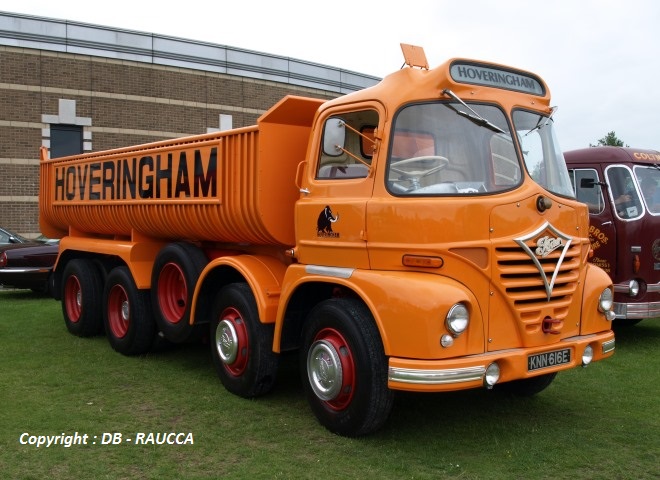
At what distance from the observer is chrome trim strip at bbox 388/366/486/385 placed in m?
4.33

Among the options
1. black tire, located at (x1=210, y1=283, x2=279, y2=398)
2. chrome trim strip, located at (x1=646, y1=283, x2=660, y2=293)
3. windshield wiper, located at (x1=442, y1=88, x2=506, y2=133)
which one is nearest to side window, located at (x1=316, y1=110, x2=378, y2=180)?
windshield wiper, located at (x1=442, y1=88, x2=506, y2=133)

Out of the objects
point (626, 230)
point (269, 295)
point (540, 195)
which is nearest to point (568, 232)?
point (540, 195)

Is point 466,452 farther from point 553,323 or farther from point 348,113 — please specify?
point 348,113

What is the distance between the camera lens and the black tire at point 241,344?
589 centimetres

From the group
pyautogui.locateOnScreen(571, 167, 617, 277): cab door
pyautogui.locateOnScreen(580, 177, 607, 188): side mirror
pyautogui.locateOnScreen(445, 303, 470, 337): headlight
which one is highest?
pyautogui.locateOnScreen(580, 177, 607, 188): side mirror

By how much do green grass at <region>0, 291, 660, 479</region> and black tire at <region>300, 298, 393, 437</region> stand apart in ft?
0.63

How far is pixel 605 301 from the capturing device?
543cm

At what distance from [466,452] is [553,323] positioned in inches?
43.4

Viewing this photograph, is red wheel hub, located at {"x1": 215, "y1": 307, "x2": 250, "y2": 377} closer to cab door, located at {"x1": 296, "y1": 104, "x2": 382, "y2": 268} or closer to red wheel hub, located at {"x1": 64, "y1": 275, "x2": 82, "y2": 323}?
cab door, located at {"x1": 296, "y1": 104, "x2": 382, "y2": 268}

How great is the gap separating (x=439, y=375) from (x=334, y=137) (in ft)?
7.04

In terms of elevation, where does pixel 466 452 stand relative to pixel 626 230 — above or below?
below

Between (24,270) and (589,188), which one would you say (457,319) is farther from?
(24,270)

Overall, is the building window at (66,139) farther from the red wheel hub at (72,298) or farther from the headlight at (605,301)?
the headlight at (605,301)

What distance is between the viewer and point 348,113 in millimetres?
5410
